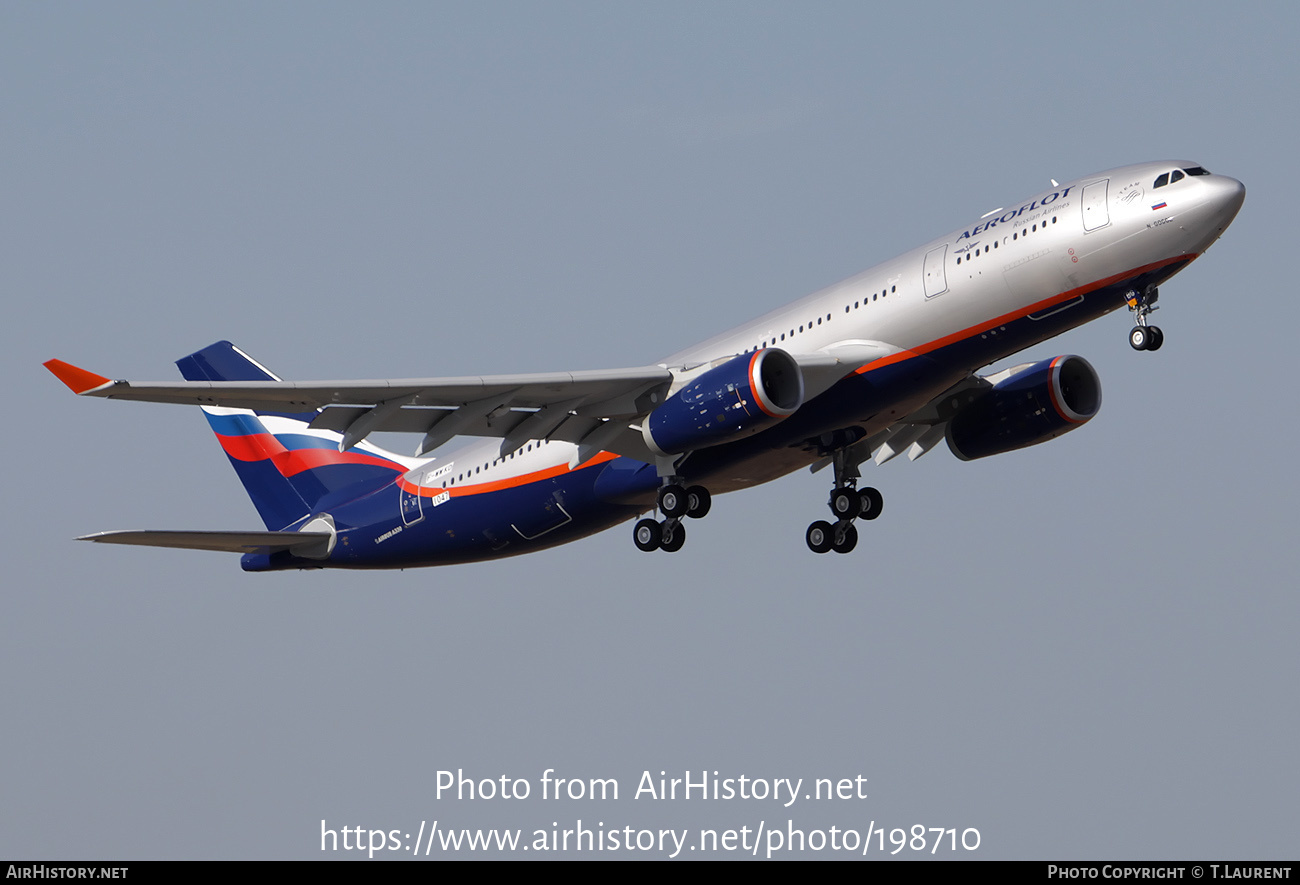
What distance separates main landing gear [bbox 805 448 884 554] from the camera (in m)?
36.2

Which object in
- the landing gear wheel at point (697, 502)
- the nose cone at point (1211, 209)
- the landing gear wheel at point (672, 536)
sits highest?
the nose cone at point (1211, 209)

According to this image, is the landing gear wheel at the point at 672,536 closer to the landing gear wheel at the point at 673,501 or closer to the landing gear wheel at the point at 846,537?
the landing gear wheel at the point at 673,501

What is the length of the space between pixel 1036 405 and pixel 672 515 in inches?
317

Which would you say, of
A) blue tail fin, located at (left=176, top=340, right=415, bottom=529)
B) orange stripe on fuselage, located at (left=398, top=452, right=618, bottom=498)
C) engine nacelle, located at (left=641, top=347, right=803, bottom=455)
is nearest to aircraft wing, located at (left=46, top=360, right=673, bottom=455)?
orange stripe on fuselage, located at (left=398, top=452, right=618, bottom=498)

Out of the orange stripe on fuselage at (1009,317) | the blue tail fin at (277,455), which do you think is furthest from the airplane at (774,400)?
the blue tail fin at (277,455)

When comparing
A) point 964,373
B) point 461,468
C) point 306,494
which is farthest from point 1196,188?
point 306,494

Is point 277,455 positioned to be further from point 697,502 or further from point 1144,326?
point 1144,326

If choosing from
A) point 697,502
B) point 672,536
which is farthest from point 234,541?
point 697,502

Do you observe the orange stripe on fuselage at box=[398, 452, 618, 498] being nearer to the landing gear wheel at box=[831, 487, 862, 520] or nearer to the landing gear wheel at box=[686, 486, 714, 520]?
the landing gear wheel at box=[686, 486, 714, 520]

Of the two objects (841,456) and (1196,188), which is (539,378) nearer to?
(841,456)

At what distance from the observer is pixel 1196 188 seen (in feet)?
93.6

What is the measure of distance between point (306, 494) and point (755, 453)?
13671 millimetres

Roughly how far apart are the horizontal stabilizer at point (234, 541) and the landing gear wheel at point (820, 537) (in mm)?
11424

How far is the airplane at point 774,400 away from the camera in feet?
95.1
